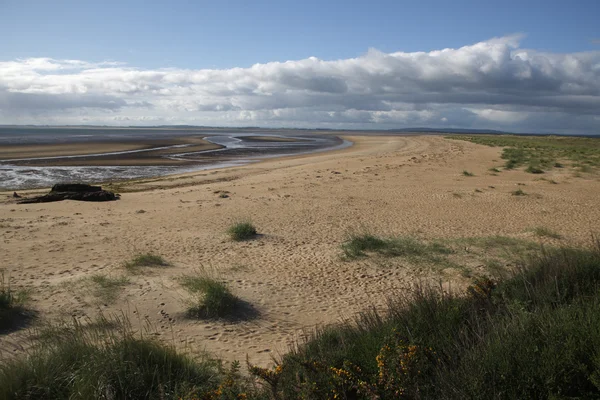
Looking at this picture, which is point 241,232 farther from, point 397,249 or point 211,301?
point 211,301

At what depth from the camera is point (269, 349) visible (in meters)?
5.35

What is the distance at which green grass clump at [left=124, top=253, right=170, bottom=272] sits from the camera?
8.22m

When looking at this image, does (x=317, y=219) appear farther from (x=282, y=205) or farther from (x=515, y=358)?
(x=515, y=358)

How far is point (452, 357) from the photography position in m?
3.69

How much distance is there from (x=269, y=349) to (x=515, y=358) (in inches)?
114

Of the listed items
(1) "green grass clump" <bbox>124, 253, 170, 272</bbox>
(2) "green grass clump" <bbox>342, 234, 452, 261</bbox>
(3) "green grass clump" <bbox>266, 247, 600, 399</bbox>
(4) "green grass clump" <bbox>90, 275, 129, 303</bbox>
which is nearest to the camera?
(3) "green grass clump" <bbox>266, 247, 600, 399</bbox>

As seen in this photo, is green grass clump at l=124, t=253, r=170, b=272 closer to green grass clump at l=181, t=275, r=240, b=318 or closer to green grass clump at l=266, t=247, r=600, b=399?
green grass clump at l=181, t=275, r=240, b=318

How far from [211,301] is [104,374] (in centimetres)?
262

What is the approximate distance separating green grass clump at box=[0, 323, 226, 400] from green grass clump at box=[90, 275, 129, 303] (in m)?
2.44

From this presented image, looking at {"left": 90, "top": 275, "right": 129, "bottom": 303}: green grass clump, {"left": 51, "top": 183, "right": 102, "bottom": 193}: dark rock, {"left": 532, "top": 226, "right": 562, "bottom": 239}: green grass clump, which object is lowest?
{"left": 90, "top": 275, "right": 129, "bottom": 303}: green grass clump

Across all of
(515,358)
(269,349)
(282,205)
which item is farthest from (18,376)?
(282,205)

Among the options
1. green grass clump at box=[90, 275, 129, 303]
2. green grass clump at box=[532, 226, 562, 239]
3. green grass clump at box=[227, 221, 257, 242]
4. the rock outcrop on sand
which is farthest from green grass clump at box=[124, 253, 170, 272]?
green grass clump at box=[532, 226, 562, 239]

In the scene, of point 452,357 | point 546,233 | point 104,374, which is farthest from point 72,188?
point 452,357

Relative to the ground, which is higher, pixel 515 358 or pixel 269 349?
pixel 515 358
